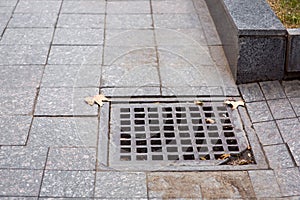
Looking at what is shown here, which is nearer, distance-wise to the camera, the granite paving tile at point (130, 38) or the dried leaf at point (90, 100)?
the dried leaf at point (90, 100)

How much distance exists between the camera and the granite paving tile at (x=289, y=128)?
452cm

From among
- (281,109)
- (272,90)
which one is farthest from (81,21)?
(281,109)

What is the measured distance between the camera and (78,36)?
20.0 feet

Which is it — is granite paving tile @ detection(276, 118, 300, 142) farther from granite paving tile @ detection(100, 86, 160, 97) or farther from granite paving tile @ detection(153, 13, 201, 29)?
granite paving tile @ detection(153, 13, 201, 29)

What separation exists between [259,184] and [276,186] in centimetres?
12

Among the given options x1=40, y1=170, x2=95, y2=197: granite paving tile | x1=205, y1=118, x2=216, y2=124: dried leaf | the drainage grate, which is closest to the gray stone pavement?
x1=40, y1=170, x2=95, y2=197: granite paving tile

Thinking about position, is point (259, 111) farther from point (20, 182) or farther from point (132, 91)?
point (20, 182)

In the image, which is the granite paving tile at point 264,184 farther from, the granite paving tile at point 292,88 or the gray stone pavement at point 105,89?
the granite paving tile at point 292,88

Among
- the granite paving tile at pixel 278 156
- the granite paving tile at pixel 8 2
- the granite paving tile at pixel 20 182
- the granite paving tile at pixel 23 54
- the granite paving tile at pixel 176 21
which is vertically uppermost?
the granite paving tile at pixel 20 182

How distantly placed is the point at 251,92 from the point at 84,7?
2610 mm

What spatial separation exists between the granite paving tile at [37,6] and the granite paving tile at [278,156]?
3403 millimetres

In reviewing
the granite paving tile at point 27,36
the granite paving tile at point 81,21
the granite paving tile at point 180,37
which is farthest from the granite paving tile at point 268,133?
the granite paving tile at point 27,36

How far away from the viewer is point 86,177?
407 centimetres

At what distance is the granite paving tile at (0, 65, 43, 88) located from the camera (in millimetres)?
5195
